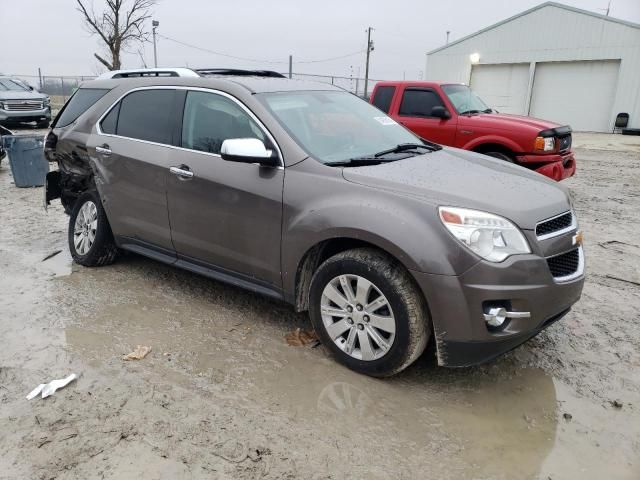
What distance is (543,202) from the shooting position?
3.03m

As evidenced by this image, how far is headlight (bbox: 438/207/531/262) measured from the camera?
2.68m

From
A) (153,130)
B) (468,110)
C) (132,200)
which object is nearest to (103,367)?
(132,200)

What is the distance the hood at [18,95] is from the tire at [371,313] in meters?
18.2

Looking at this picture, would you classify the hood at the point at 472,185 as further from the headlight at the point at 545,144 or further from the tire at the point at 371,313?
the headlight at the point at 545,144

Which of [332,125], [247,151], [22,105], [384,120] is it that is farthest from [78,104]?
[22,105]

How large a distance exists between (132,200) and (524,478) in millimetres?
3475

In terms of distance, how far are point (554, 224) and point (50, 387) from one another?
10.2 ft

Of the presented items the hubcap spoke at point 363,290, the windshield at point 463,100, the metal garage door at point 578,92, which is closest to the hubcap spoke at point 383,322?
the hubcap spoke at point 363,290

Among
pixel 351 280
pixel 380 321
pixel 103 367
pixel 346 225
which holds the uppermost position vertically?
pixel 346 225

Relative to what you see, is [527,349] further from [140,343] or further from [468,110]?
[468,110]

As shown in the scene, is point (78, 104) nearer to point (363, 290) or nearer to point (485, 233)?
point (363, 290)

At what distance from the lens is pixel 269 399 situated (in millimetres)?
2938

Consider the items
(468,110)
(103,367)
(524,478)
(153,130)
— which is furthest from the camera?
(468,110)

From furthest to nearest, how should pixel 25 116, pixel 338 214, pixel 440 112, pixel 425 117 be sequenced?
pixel 25 116 < pixel 425 117 < pixel 440 112 < pixel 338 214
